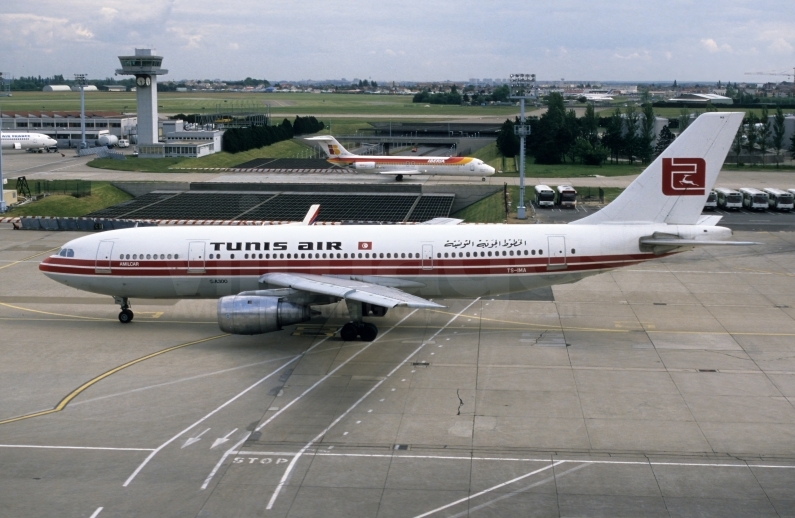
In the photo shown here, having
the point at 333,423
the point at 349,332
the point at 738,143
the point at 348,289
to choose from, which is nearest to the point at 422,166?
the point at 738,143

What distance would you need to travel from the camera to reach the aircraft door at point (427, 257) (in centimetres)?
3647

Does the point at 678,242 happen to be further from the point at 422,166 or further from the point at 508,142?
the point at 508,142

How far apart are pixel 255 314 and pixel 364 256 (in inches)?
229

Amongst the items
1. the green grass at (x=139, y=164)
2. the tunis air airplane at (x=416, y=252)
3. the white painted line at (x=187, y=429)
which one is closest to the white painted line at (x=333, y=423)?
the tunis air airplane at (x=416, y=252)

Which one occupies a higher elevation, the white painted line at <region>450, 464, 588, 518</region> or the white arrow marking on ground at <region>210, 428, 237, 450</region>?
the white arrow marking on ground at <region>210, 428, 237, 450</region>

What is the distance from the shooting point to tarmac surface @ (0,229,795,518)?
2150 cm

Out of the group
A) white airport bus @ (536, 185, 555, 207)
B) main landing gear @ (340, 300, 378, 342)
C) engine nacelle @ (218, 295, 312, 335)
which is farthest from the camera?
white airport bus @ (536, 185, 555, 207)

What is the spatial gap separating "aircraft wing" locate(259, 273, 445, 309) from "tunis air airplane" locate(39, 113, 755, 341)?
0.41 ft

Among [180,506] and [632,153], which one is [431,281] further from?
[632,153]

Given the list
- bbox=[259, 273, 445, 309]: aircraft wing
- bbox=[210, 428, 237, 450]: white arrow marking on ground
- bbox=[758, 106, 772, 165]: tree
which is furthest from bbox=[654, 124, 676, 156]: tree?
bbox=[210, 428, 237, 450]: white arrow marking on ground

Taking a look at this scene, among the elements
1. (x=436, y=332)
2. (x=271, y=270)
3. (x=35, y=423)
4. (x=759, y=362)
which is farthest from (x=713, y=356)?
(x=35, y=423)

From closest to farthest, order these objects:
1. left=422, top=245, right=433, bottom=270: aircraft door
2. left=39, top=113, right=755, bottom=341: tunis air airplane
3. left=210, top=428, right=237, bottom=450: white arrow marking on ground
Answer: left=210, top=428, right=237, bottom=450: white arrow marking on ground < left=39, top=113, right=755, bottom=341: tunis air airplane < left=422, top=245, right=433, bottom=270: aircraft door

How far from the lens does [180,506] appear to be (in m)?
20.9

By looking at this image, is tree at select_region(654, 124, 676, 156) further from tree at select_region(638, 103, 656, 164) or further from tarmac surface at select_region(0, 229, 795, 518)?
tarmac surface at select_region(0, 229, 795, 518)
